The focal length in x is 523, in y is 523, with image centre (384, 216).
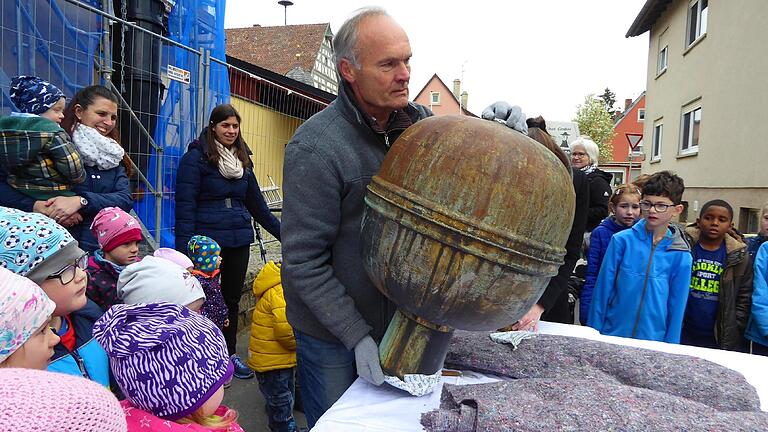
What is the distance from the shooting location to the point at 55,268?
5.41 feet

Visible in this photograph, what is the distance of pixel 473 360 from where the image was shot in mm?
1667

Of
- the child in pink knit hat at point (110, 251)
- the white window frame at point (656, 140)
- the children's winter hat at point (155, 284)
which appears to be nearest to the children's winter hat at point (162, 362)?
the children's winter hat at point (155, 284)

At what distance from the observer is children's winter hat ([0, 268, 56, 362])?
127cm

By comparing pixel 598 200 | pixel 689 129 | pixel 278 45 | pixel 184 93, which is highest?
pixel 278 45

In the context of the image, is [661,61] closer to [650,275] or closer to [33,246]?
[650,275]

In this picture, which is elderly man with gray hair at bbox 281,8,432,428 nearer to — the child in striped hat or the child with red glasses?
the child in striped hat

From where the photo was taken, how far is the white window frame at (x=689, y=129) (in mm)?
12371

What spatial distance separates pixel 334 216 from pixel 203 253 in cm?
215

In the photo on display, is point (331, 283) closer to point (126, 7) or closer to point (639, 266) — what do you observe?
point (639, 266)

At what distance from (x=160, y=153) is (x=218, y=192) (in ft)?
3.87

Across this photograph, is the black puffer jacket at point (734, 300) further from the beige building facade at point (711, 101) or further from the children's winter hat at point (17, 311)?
the beige building facade at point (711, 101)

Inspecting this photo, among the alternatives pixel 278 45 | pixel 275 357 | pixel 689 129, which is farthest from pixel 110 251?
pixel 278 45

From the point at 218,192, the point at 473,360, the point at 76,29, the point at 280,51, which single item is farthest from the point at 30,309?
the point at 280,51

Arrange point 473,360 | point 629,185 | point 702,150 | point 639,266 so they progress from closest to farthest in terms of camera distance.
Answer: point 473,360 < point 639,266 < point 629,185 < point 702,150
